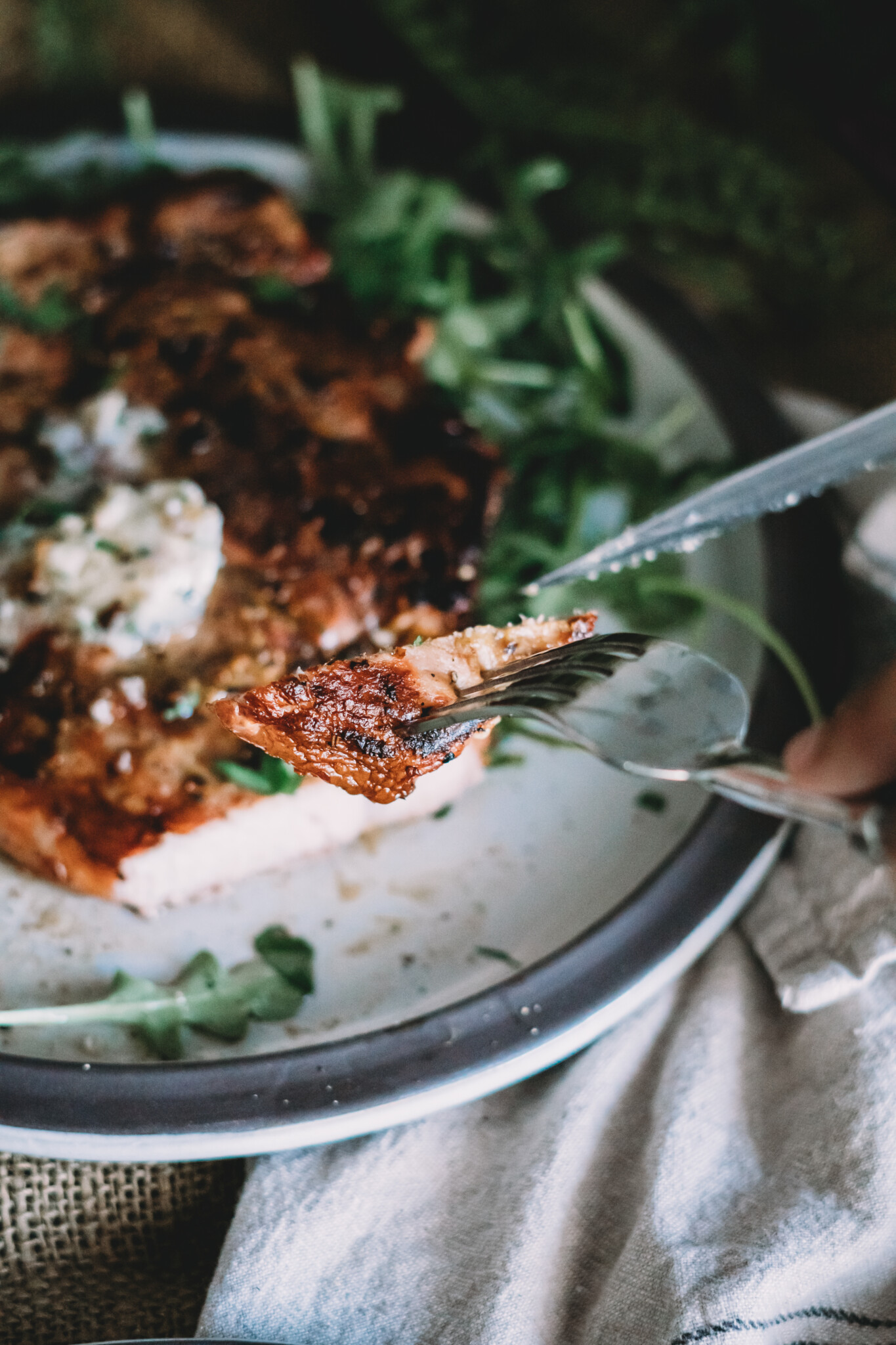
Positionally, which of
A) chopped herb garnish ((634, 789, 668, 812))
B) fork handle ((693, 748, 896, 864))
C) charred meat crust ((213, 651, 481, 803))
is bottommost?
chopped herb garnish ((634, 789, 668, 812))

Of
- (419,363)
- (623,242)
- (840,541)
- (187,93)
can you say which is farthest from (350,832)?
(187,93)

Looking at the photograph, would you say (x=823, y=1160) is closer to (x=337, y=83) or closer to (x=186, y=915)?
(x=186, y=915)

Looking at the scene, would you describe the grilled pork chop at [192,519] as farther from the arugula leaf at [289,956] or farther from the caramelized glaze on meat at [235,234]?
the arugula leaf at [289,956]

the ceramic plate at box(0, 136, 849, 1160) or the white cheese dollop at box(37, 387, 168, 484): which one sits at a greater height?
the white cheese dollop at box(37, 387, 168, 484)

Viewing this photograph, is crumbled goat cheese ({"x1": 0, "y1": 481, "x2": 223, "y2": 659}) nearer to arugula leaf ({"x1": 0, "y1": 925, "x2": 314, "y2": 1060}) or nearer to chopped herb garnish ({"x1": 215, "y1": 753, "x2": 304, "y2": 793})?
chopped herb garnish ({"x1": 215, "y1": 753, "x2": 304, "y2": 793})

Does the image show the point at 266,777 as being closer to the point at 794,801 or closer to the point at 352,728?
the point at 352,728

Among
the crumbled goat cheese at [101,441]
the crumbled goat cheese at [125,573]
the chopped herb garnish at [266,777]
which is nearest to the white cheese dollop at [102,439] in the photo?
the crumbled goat cheese at [101,441]

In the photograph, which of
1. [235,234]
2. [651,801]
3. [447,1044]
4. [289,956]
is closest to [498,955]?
[447,1044]

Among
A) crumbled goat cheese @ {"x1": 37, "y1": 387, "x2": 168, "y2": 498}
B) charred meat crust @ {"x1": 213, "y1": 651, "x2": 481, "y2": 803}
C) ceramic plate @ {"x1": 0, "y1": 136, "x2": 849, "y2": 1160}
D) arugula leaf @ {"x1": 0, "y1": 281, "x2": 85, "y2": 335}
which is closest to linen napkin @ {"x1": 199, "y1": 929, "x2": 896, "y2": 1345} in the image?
ceramic plate @ {"x1": 0, "y1": 136, "x2": 849, "y2": 1160}
